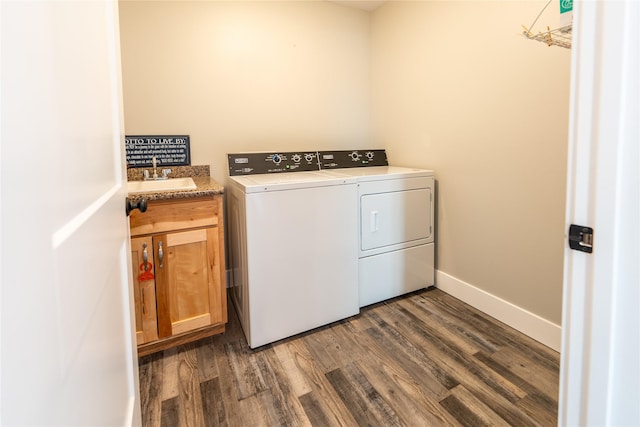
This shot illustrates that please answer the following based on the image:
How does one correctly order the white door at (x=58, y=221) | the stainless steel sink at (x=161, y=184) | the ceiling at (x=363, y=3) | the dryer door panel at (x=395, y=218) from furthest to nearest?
1. the ceiling at (x=363, y=3)
2. the dryer door panel at (x=395, y=218)
3. the stainless steel sink at (x=161, y=184)
4. the white door at (x=58, y=221)

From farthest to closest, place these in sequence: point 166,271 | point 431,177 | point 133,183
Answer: point 431,177, point 133,183, point 166,271

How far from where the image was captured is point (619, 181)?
59 centimetres

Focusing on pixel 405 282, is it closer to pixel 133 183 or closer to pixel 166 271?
pixel 166 271

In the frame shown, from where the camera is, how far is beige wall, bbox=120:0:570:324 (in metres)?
1.84

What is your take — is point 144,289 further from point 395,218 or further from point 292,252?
point 395,218

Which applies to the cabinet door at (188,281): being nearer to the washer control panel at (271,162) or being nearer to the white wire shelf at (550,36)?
the washer control panel at (271,162)

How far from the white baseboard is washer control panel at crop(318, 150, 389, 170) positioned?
106 cm

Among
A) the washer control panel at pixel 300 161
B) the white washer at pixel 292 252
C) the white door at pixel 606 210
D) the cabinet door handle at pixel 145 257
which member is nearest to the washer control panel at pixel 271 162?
the washer control panel at pixel 300 161

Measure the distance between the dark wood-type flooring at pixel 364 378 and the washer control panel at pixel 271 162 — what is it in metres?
1.05

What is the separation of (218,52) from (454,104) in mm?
1714

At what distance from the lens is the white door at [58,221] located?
30cm

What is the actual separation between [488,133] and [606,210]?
1.62 m

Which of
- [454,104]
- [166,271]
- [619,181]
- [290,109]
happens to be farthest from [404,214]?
[619,181]

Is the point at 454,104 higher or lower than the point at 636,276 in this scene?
higher
